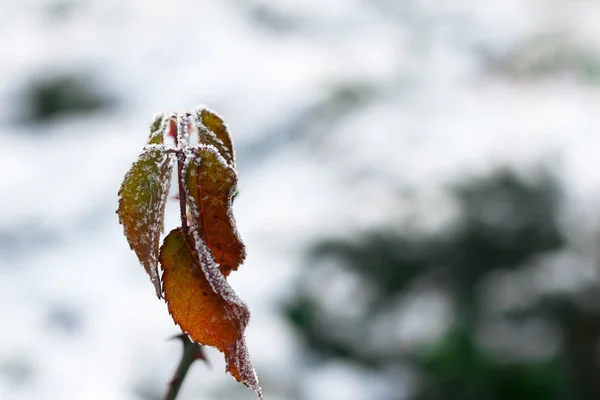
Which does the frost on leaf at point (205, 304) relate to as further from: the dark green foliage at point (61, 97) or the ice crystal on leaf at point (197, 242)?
the dark green foliage at point (61, 97)

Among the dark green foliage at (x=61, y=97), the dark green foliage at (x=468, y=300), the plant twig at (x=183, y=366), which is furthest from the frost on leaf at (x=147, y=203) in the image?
the dark green foliage at (x=61, y=97)

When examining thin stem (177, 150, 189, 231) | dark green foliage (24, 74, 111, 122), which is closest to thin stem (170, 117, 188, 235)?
thin stem (177, 150, 189, 231)

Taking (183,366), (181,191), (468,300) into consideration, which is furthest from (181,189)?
(468,300)

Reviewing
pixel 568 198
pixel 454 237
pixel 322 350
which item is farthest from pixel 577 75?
pixel 322 350

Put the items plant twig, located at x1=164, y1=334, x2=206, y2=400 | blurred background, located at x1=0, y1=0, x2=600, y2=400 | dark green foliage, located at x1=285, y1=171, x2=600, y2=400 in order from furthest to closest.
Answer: dark green foliage, located at x1=285, y1=171, x2=600, y2=400 → blurred background, located at x1=0, y1=0, x2=600, y2=400 → plant twig, located at x1=164, y1=334, x2=206, y2=400

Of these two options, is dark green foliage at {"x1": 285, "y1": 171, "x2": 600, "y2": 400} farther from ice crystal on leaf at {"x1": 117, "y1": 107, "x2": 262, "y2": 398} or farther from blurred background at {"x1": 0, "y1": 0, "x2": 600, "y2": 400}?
ice crystal on leaf at {"x1": 117, "y1": 107, "x2": 262, "y2": 398}

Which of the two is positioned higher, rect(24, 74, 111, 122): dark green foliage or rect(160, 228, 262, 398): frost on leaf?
rect(24, 74, 111, 122): dark green foliage
